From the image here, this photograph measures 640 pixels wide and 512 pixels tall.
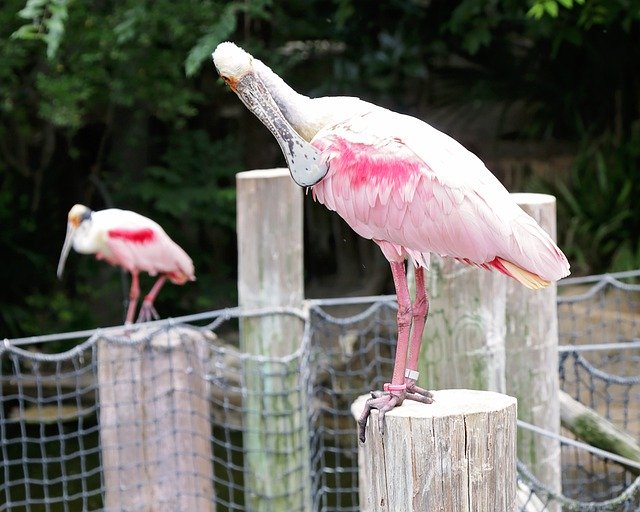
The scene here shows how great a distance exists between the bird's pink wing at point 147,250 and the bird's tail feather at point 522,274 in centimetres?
335

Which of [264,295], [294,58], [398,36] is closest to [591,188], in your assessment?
[398,36]

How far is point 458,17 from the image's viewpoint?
7.76 m

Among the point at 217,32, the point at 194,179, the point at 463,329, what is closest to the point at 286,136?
the point at 463,329

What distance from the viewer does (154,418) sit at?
4324 mm

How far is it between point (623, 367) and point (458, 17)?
8.54 feet

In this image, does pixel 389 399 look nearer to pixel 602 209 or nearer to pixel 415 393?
pixel 415 393

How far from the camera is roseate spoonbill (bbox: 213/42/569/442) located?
94.1 inches

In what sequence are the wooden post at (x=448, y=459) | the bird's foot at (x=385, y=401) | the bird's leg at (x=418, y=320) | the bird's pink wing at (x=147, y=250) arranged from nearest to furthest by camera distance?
the wooden post at (x=448, y=459)
the bird's foot at (x=385, y=401)
the bird's leg at (x=418, y=320)
the bird's pink wing at (x=147, y=250)

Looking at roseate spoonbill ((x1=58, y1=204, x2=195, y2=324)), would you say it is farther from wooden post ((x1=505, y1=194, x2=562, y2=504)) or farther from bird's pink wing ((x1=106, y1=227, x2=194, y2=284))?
wooden post ((x1=505, y1=194, x2=562, y2=504))

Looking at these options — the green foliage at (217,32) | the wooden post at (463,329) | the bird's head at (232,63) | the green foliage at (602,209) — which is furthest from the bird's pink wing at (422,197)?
the green foliage at (602,209)

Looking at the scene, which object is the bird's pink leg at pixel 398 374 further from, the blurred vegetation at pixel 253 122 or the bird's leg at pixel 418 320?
the blurred vegetation at pixel 253 122

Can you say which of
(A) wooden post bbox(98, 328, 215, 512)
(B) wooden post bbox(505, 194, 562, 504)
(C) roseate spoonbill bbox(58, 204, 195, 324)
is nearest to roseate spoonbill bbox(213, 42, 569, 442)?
(B) wooden post bbox(505, 194, 562, 504)

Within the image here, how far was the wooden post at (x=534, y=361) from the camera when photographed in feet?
11.3

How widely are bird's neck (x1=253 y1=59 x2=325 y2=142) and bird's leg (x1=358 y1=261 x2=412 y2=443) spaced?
35 centimetres
